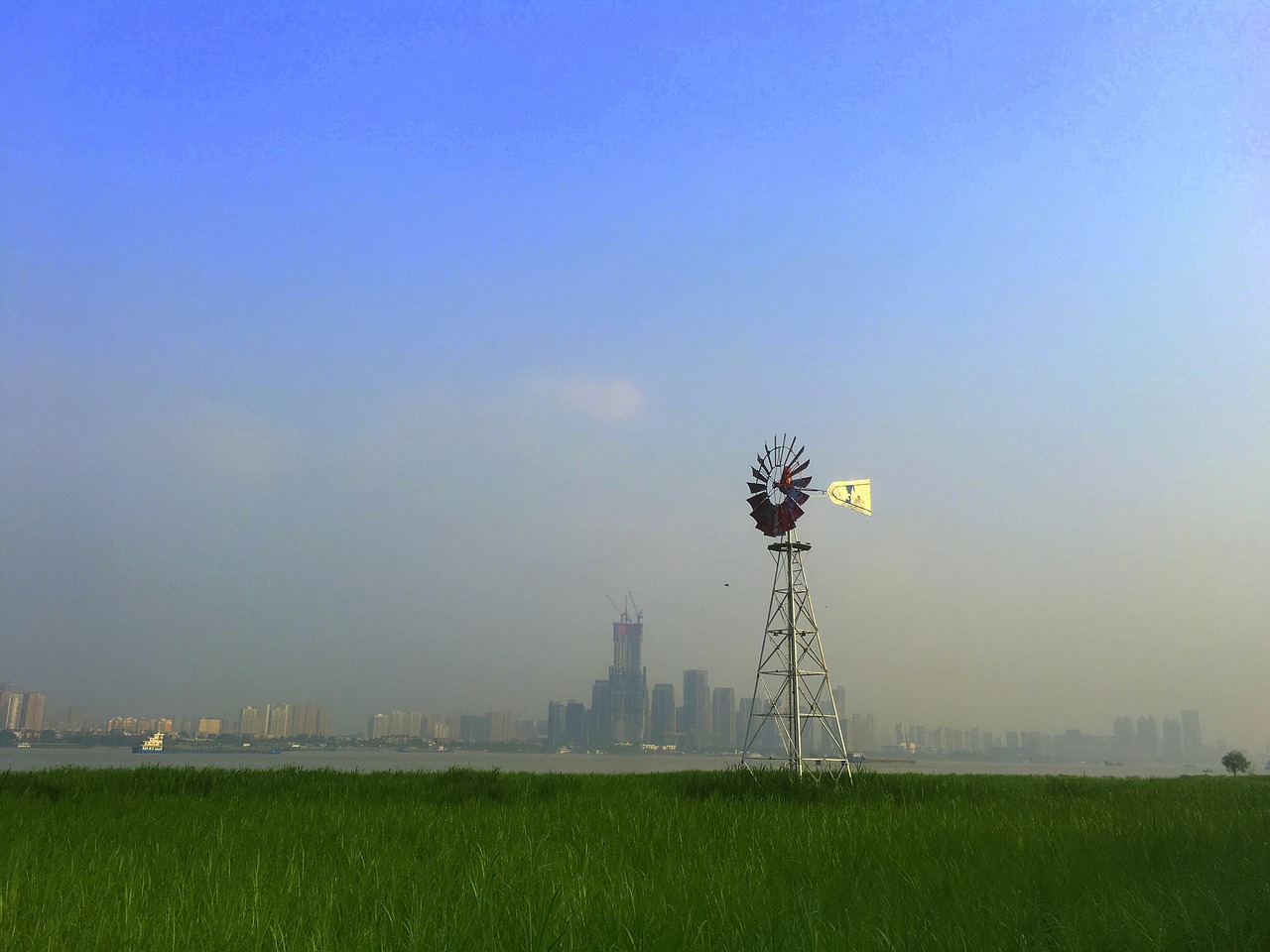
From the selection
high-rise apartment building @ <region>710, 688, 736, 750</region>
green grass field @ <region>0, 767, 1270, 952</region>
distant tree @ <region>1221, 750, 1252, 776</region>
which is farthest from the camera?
high-rise apartment building @ <region>710, 688, 736, 750</region>

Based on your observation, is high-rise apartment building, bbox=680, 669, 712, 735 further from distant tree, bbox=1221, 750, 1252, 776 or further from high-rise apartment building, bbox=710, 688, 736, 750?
distant tree, bbox=1221, 750, 1252, 776

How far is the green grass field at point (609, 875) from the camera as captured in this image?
5.29m

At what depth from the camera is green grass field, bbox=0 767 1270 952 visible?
208 inches

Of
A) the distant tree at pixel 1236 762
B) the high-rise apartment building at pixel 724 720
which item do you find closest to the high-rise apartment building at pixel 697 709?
the high-rise apartment building at pixel 724 720

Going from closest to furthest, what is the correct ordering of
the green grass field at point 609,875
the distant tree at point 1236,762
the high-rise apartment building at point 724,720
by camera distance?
the green grass field at point 609,875 → the distant tree at point 1236,762 → the high-rise apartment building at point 724,720

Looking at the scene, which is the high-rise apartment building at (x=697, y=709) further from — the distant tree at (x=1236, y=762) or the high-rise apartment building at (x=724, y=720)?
the distant tree at (x=1236, y=762)

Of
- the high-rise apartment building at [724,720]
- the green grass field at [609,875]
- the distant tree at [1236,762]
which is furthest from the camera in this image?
the high-rise apartment building at [724,720]

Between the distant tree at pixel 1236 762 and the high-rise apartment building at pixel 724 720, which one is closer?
the distant tree at pixel 1236 762

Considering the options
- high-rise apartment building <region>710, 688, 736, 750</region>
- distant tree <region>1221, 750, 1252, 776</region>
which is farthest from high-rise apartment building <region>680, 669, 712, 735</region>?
distant tree <region>1221, 750, 1252, 776</region>

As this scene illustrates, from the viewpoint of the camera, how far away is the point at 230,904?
5.89 metres

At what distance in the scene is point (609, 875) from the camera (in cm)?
698

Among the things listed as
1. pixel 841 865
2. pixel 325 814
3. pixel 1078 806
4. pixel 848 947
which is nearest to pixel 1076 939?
pixel 848 947

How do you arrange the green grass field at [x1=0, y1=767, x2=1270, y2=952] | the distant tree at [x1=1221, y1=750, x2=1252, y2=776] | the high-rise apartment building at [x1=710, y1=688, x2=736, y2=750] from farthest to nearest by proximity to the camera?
1. the high-rise apartment building at [x1=710, y1=688, x2=736, y2=750]
2. the distant tree at [x1=1221, y1=750, x2=1252, y2=776]
3. the green grass field at [x1=0, y1=767, x2=1270, y2=952]

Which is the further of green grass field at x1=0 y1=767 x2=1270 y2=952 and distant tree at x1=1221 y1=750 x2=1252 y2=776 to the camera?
distant tree at x1=1221 y1=750 x2=1252 y2=776
